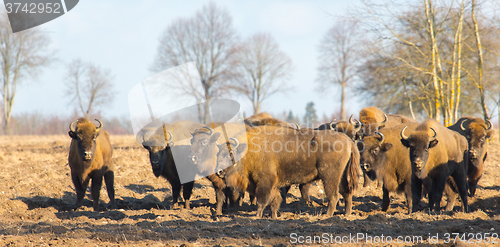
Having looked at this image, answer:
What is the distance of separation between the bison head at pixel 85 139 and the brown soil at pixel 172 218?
119cm

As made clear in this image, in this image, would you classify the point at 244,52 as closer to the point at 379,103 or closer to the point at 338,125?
the point at 379,103

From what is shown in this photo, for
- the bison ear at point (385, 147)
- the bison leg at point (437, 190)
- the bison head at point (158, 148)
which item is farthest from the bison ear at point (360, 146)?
the bison head at point (158, 148)

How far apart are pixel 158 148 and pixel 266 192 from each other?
9.60 ft

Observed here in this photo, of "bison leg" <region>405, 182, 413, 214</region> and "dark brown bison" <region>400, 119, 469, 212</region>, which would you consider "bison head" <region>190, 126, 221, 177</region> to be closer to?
"dark brown bison" <region>400, 119, 469, 212</region>

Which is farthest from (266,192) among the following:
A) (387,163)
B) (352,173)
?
(387,163)

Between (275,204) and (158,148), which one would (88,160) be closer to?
(158,148)

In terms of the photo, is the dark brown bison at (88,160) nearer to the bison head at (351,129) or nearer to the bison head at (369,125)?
the bison head at (351,129)

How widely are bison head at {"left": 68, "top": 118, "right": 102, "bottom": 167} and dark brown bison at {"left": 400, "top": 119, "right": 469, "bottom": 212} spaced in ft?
23.3

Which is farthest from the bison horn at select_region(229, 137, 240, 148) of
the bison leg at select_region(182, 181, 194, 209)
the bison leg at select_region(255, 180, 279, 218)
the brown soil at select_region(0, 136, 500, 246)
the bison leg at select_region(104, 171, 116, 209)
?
the bison leg at select_region(104, 171, 116, 209)

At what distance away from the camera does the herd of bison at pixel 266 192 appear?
5.74 metres

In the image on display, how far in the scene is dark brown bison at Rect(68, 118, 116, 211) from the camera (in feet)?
28.2

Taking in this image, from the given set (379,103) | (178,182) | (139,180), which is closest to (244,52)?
(379,103)

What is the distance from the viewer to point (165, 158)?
9.41 m

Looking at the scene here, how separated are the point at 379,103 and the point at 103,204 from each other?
25.7 m
